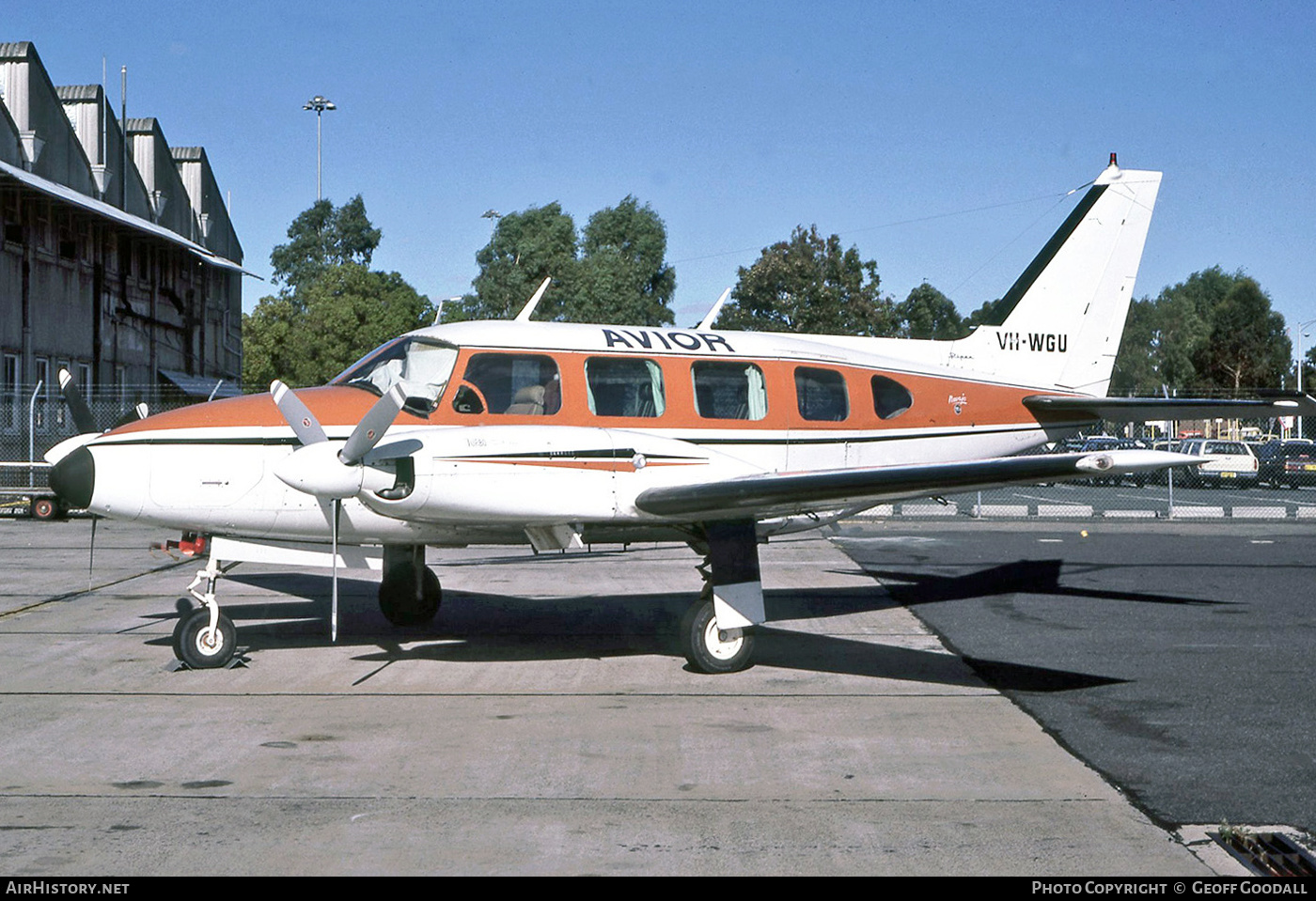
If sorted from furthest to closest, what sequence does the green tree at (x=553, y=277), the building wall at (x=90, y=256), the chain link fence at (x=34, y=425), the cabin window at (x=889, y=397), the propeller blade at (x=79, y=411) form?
the green tree at (x=553, y=277)
the building wall at (x=90, y=256)
the chain link fence at (x=34, y=425)
the cabin window at (x=889, y=397)
the propeller blade at (x=79, y=411)

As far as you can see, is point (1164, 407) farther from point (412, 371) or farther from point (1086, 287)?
point (412, 371)

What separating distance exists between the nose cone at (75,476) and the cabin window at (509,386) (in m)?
2.74

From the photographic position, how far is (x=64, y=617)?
12781 millimetres

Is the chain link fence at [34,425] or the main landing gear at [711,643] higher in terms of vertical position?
the chain link fence at [34,425]

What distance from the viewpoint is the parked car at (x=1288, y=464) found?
4038 cm

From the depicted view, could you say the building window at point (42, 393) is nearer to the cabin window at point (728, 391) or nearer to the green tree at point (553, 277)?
the cabin window at point (728, 391)

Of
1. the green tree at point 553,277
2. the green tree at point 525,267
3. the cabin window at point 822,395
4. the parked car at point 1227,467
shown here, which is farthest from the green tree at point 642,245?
the cabin window at point 822,395

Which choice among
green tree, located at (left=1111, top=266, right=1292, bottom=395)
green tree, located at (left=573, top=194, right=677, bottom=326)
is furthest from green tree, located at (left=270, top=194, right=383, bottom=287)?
green tree, located at (left=1111, top=266, right=1292, bottom=395)

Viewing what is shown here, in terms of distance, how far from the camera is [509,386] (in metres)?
10.4

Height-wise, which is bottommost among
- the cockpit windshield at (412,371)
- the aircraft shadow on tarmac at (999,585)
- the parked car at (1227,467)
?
the aircraft shadow on tarmac at (999,585)

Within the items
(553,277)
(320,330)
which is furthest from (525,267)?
(320,330)

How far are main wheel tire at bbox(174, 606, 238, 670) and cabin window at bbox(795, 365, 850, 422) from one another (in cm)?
537

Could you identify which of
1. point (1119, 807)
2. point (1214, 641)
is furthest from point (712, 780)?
point (1214, 641)

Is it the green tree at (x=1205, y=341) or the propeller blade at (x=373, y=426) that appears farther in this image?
the green tree at (x=1205, y=341)
